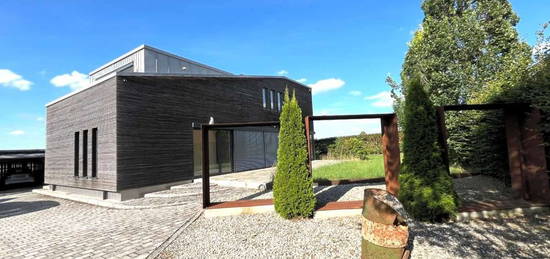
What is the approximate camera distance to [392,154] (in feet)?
21.3

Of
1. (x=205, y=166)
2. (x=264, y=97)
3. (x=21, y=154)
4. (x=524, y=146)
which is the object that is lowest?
(x=205, y=166)

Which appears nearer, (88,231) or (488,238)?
(488,238)

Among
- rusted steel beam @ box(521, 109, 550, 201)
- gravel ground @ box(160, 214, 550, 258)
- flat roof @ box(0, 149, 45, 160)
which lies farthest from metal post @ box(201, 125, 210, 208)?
flat roof @ box(0, 149, 45, 160)

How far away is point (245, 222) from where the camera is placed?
574 centimetres

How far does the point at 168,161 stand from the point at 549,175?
37.2 feet

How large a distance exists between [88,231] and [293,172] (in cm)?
480

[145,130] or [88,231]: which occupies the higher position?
[145,130]

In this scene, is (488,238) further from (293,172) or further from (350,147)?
(350,147)

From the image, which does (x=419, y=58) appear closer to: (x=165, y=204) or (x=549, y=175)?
(x=549, y=175)

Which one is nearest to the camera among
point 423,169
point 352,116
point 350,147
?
point 423,169

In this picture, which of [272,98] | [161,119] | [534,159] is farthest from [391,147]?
[272,98]

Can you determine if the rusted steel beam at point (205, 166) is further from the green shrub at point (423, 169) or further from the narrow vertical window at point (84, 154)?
the narrow vertical window at point (84, 154)

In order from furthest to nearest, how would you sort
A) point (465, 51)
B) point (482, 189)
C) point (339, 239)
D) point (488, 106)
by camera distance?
1. point (465, 51)
2. point (482, 189)
3. point (488, 106)
4. point (339, 239)

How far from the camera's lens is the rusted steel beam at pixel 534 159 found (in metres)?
5.69
